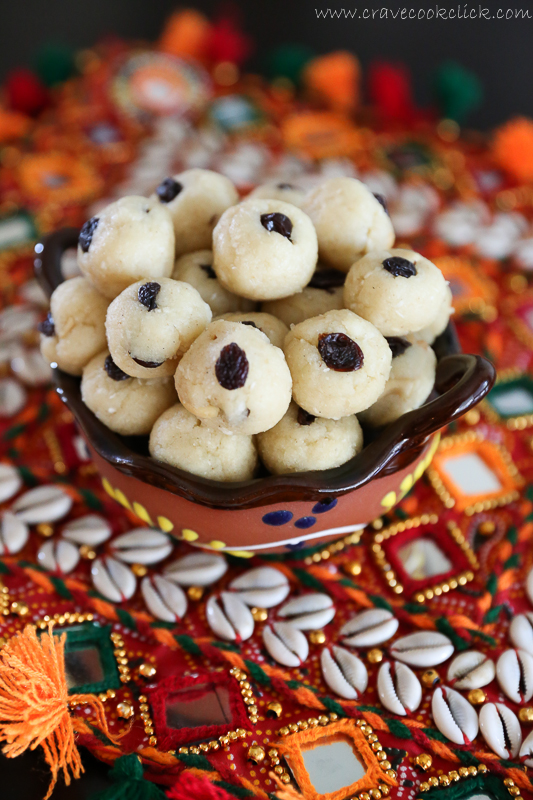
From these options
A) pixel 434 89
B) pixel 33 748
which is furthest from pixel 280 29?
pixel 33 748

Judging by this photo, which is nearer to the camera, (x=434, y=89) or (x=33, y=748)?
(x=33, y=748)

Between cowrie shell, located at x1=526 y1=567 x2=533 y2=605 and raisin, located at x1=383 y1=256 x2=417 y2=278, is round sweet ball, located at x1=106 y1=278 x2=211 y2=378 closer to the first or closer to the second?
raisin, located at x1=383 y1=256 x2=417 y2=278

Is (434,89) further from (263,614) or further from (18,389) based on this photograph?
(263,614)

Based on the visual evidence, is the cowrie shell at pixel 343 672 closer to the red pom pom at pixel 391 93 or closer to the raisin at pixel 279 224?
the raisin at pixel 279 224

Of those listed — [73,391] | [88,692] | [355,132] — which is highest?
[355,132]

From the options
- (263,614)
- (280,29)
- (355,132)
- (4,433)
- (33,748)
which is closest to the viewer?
(33,748)

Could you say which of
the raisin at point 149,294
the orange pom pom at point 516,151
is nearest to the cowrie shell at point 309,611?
the raisin at point 149,294

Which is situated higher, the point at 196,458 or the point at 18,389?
the point at 196,458

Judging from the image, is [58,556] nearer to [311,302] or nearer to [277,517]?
[277,517]
